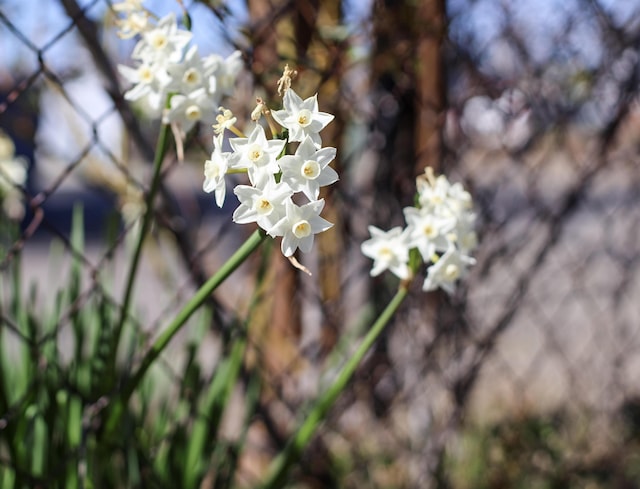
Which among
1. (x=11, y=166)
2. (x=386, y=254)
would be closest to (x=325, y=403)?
(x=386, y=254)

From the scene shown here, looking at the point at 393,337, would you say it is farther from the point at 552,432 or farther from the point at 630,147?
the point at 630,147

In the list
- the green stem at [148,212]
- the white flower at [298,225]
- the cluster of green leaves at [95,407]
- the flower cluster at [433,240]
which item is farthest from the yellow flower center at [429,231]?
the cluster of green leaves at [95,407]

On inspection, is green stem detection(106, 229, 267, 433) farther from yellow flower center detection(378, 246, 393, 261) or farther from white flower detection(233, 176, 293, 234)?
yellow flower center detection(378, 246, 393, 261)

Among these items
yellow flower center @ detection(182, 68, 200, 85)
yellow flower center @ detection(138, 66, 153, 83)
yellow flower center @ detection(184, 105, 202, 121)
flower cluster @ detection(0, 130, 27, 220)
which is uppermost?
yellow flower center @ detection(138, 66, 153, 83)

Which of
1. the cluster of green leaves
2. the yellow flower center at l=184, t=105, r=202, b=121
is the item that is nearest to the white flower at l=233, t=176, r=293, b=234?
the yellow flower center at l=184, t=105, r=202, b=121

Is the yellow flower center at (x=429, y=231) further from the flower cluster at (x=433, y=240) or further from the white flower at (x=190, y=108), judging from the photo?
the white flower at (x=190, y=108)

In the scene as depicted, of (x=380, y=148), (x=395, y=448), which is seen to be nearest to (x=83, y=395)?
(x=380, y=148)
